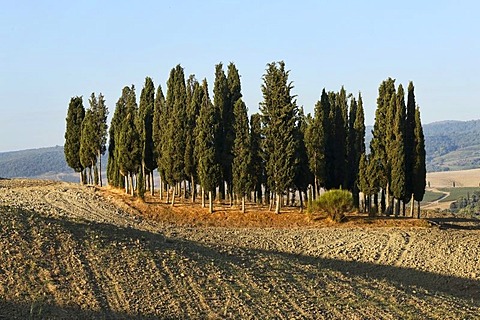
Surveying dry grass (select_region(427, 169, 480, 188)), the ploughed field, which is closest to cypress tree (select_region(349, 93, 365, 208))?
the ploughed field

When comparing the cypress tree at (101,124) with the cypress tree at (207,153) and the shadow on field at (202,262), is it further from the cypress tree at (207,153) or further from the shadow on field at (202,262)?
the shadow on field at (202,262)

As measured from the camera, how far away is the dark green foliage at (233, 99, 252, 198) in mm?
40562

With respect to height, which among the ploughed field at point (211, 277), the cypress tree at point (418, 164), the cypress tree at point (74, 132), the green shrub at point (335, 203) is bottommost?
the ploughed field at point (211, 277)

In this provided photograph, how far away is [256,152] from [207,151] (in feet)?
11.0

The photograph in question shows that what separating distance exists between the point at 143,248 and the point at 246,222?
18.5 meters

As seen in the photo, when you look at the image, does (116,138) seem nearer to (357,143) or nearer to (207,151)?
(207,151)

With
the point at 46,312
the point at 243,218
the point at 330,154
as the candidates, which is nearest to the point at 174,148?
the point at 243,218

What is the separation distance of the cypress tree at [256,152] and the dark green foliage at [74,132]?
700 inches

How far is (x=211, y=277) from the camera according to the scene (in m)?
19.2

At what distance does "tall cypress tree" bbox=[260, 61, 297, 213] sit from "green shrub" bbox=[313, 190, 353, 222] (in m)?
2.58

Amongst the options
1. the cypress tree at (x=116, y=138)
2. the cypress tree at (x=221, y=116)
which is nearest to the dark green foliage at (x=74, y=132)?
the cypress tree at (x=116, y=138)

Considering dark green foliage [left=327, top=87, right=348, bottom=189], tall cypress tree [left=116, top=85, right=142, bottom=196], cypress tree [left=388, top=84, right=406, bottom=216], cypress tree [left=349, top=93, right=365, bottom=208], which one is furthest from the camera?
cypress tree [left=349, top=93, right=365, bottom=208]

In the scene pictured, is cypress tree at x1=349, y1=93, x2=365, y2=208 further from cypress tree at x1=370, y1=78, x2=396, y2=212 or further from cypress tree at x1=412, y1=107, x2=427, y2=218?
cypress tree at x1=412, y1=107, x2=427, y2=218

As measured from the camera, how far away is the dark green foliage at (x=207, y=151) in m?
40.7
